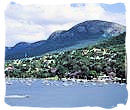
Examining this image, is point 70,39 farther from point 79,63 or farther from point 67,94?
point 67,94

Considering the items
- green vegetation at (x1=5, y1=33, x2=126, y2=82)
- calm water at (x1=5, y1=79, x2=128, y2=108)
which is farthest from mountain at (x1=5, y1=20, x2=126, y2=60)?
calm water at (x1=5, y1=79, x2=128, y2=108)

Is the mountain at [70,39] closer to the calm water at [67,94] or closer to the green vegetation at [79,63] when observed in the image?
the green vegetation at [79,63]

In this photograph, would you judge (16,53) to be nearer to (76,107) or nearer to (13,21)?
(13,21)

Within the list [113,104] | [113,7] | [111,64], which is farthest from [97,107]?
[113,7]

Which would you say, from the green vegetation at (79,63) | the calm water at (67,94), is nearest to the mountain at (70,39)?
the green vegetation at (79,63)

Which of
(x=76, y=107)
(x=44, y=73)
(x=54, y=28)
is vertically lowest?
(x=76, y=107)

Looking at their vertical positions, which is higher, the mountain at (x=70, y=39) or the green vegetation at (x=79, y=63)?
the mountain at (x=70, y=39)
